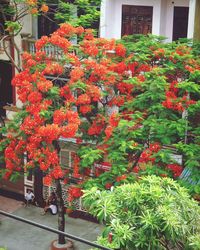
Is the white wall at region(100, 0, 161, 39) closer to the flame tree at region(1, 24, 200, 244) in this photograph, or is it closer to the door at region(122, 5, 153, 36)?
the door at region(122, 5, 153, 36)

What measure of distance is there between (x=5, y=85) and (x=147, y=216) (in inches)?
662

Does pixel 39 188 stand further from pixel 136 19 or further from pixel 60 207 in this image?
pixel 136 19

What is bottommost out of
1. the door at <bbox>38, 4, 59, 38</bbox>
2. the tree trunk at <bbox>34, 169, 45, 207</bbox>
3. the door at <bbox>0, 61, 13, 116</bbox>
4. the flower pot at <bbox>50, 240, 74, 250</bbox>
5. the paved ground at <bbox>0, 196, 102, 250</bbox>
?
the paved ground at <bbox>0, 196, 102, 250</bbox>

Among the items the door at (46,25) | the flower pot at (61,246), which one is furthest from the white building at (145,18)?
the flower pot at (61,246)

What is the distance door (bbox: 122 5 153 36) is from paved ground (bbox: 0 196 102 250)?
836cm

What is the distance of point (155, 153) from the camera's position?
13.5 metres

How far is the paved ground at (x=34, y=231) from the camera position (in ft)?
64.2

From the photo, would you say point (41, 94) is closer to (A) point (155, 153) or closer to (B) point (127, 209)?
(A) point (155, 153)

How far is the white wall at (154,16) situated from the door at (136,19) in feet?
0.54

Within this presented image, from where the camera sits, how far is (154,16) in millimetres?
18406

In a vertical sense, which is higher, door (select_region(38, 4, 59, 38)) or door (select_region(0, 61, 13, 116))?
door (select_region(38, 4, 59, 38))

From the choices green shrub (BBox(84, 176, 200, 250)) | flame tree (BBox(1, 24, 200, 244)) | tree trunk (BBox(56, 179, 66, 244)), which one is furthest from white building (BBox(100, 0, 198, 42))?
green shrub (BBox(84, 176, 200, 250))

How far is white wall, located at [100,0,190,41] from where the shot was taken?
18.3 meters

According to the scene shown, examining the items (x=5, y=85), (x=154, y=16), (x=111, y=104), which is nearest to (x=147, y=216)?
(x=111, y=104)
